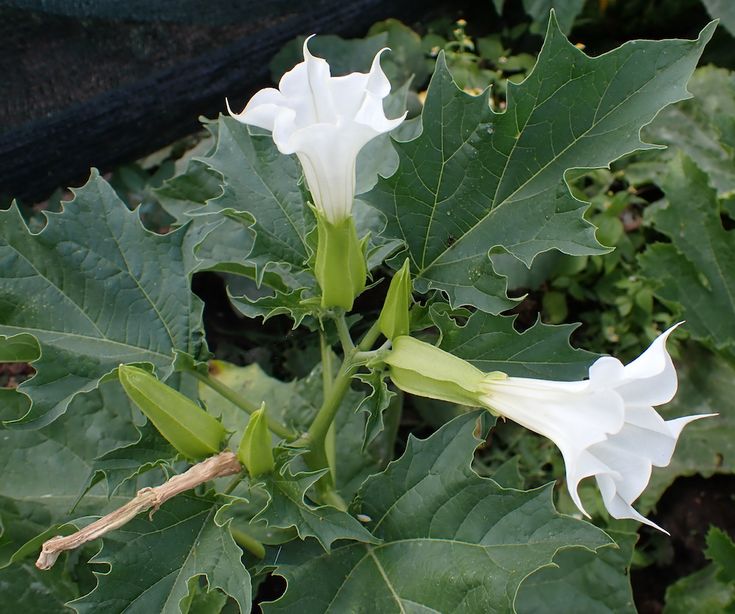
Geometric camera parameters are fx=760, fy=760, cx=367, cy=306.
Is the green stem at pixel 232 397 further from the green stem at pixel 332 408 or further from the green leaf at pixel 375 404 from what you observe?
the green leaf at pixel 375 404

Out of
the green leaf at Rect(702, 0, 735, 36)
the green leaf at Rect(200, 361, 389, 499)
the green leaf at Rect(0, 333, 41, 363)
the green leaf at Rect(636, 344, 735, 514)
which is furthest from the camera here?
the green leaf at Rect(702, 0, 735, 36)

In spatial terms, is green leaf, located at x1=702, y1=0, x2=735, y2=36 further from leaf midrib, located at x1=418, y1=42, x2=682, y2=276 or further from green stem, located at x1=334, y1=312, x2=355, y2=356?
green stem, located at x1=334, y1=312, x2=355, y2=356

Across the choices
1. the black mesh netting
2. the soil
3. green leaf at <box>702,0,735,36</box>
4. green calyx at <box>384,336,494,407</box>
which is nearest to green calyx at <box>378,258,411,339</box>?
green calyx at <box>384,336,494,407</box>

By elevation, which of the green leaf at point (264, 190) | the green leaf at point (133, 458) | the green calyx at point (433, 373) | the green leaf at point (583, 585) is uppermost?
the green leaf at point (264, 190)

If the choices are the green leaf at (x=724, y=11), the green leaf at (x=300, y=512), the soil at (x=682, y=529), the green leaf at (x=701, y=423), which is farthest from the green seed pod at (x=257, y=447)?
the green leaf at (x=724, y=11)

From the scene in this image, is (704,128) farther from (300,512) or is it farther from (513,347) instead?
(300,512)

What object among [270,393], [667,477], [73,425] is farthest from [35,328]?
[667,477]

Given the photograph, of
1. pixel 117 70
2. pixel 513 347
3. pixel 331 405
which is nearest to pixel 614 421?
pixel 513 347
